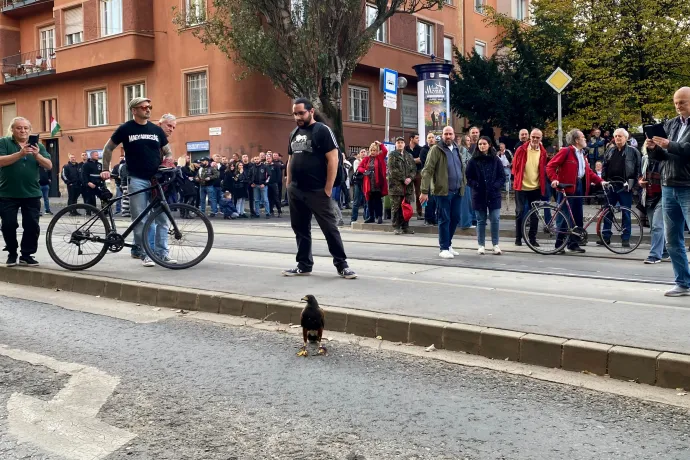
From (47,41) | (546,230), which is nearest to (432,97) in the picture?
(546,230)

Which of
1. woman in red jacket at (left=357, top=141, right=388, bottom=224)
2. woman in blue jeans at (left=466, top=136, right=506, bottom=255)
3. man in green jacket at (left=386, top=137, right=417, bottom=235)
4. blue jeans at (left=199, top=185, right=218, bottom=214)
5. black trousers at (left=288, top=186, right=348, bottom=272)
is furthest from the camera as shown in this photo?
blue jeans at (left=199, top=185, right=218, bottom=214)

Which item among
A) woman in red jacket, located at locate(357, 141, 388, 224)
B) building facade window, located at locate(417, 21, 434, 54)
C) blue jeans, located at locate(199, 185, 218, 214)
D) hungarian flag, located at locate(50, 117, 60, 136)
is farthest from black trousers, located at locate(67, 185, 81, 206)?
building facade window, located at locate(417, 21, 434, 54)

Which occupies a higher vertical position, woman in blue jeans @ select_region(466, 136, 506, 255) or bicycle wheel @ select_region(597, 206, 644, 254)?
woman in blue jeans @ select_region(466, 136, 506, 255)

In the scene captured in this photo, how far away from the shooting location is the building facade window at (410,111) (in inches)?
1423

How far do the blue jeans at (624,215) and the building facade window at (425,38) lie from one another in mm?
24726

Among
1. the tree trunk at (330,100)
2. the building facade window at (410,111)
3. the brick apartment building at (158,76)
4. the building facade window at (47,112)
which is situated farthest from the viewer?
the building facade window at (410,111)

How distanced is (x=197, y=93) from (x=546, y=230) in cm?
2146

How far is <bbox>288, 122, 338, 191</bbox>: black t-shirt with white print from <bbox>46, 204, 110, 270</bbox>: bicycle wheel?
2494mm

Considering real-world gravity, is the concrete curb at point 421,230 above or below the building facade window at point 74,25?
below

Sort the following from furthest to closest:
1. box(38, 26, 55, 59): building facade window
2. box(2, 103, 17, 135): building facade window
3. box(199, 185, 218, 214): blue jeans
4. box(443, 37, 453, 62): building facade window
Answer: box(443, 37, 453, 62): building facade window
box(2, 103, 17, 135): building facade window
box(38, 26, 55, 59): building facade window
box(199, 185, 218, 214): blue jeans

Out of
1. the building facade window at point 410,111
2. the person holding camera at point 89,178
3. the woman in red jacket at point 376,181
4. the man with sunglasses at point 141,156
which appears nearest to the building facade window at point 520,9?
the building facade window at point 410,111

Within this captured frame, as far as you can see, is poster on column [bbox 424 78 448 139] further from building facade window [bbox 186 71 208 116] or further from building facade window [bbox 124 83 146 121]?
building facade window [bbox 124 83 146 121]

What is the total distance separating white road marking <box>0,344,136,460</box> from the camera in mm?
3645

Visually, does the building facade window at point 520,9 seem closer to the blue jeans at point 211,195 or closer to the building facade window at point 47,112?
the building facade window at point 47,112
